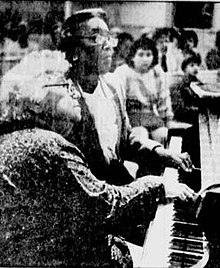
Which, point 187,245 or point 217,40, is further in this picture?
point 217,40

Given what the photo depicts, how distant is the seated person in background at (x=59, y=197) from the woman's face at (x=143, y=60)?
1.05 ft

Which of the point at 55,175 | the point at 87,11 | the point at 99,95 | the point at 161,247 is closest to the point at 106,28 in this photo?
the point at 87,11

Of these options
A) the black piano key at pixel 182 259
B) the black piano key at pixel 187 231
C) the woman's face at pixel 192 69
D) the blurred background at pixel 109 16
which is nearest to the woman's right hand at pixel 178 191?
the black piano key at pixel 187 231

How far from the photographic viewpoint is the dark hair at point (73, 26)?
279 cm

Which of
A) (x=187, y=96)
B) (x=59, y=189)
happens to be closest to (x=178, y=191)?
(x=187, y=96)

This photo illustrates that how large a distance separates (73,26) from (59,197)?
2.75 ft

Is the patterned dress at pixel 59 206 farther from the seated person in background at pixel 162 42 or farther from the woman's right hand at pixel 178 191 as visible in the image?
the seated person in background at pixel 162 42

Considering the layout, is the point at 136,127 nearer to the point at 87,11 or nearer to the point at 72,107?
the point at 72,107

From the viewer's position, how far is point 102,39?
2.80 metres

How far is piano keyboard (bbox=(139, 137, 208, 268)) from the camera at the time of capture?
2613mm

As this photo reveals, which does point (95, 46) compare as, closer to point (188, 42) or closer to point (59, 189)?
point (188, 42)

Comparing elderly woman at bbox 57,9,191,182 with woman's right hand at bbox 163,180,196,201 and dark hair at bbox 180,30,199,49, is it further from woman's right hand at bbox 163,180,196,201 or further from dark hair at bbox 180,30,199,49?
dark hair at bbox 180,30,199,49

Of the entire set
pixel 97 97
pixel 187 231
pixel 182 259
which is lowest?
pixel 182 259

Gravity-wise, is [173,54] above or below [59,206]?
above
